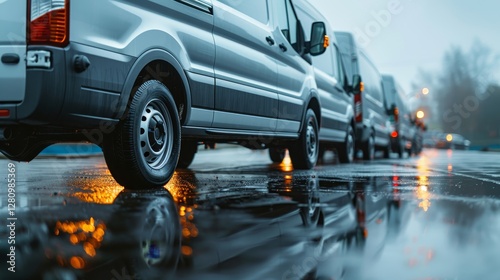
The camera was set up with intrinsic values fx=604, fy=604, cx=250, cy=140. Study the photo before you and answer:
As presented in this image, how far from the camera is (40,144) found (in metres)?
4.56

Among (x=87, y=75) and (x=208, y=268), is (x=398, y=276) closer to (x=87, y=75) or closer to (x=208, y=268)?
(x=208, y=268)

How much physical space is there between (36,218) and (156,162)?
1659mm

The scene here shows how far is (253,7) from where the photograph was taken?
6.33 metres

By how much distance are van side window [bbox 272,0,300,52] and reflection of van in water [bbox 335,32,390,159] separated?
432 centimetres

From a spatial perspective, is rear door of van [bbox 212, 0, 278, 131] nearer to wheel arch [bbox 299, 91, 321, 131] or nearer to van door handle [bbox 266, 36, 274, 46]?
van door handle [bbox 266, 36, 274, 46]

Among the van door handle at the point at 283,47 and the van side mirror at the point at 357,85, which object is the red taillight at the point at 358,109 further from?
the van door handle at the point at 283,47

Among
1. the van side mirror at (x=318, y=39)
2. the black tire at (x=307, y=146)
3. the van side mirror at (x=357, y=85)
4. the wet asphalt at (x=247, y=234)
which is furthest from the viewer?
the van side mirror at (x=357, y=85)

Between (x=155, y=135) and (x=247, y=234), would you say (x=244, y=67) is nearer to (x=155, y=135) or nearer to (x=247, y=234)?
(x=155, y=135)

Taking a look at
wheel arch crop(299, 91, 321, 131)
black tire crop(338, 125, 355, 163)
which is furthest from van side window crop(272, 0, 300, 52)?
black tire crop(338, 125, 355, 163)

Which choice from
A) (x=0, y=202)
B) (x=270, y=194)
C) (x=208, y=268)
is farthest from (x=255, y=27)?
(x=208, y=268)

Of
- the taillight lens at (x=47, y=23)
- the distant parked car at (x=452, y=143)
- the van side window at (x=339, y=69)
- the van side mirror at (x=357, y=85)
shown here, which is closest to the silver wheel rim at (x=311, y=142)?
the van side window at (x=339, y=69)

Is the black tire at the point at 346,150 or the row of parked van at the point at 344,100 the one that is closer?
the row of parked van at the point at 344,100

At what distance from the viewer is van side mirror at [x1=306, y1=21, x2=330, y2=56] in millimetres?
7992

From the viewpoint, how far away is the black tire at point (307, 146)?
26.7ft
